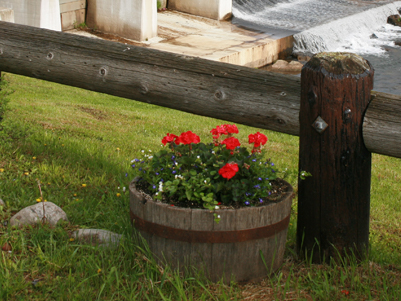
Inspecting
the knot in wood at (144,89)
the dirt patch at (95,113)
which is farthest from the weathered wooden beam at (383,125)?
the dirt patch at (95,113)

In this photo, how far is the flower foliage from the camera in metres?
2.28

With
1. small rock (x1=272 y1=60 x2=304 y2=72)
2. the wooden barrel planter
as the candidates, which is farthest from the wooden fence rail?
small rock (x1=272 y1=60 x2=304 y2=72)

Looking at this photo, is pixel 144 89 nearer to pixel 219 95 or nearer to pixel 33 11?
pixel 219 95

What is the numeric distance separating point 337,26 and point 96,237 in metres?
15.9

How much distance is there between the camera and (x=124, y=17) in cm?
1281

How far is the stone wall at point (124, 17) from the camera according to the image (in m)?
12.7

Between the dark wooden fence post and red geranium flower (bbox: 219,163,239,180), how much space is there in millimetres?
489

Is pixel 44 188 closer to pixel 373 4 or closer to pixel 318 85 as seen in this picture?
pixel 318 85

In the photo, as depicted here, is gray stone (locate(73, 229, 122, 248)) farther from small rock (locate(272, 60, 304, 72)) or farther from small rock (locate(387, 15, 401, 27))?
small rock (locate(387, 15, 401, 27))

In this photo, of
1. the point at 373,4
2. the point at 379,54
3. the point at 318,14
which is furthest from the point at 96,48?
the point at 373,4

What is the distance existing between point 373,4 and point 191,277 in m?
21.0

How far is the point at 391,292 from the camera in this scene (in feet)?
7.63

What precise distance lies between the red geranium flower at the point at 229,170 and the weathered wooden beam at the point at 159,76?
0.52 m

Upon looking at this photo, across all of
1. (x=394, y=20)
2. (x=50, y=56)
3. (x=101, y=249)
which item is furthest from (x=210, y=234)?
(x=394, y=20)
